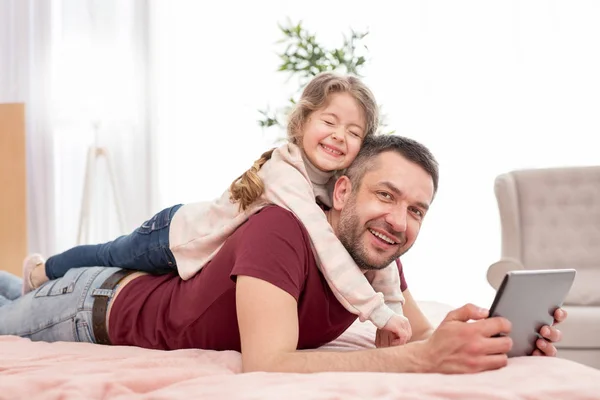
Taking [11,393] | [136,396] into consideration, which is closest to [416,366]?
[136,396]

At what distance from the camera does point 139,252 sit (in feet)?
7.16

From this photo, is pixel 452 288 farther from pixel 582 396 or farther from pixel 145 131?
pixel 582 396

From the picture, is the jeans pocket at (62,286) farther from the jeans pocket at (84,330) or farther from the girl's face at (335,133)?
the girl's face at (335,133)

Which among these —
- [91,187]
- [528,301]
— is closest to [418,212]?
[528,301]

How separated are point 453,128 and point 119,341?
3.55 meters

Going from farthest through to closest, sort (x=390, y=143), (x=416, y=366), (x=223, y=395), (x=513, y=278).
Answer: (x=390, y=143) → (x=416, y=366) → (x=513, y=278) → (x=223, y=395)

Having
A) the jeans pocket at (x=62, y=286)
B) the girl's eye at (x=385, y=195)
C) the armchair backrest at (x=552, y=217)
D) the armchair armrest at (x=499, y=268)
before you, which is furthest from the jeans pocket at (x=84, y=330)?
the armchair backrest at (x=552, y=217)

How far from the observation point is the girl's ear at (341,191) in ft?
6.15

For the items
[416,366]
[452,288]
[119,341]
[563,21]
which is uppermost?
[563,21]

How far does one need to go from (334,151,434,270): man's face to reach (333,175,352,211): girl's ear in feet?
0.24

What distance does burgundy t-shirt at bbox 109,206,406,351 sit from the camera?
156cm

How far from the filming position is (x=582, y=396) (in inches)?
48.9

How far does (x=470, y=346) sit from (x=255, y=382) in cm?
40

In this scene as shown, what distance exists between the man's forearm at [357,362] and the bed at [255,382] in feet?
0.24
